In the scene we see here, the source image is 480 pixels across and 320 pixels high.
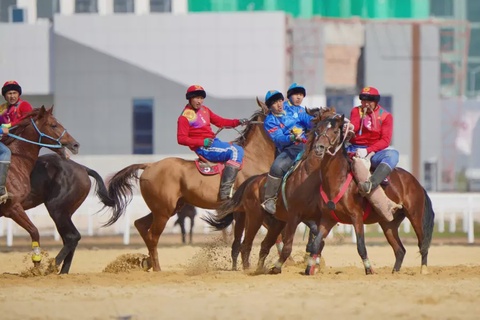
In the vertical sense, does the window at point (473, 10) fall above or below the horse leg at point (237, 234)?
above

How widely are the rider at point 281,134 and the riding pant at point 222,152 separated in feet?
2.99

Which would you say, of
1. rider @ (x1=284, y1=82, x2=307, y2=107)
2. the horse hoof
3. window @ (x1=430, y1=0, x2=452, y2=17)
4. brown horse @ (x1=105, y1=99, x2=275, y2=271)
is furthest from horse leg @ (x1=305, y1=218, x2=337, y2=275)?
window @ (x1=430, y1=0, x2=452, y2=17)

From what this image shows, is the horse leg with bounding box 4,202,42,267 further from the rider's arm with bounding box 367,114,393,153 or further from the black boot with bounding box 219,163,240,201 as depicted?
the rider's arm with bounding box 367,114,393,153

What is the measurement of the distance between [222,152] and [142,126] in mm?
28316

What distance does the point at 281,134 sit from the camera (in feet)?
50.8

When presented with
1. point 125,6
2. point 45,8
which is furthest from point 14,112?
point 45,8

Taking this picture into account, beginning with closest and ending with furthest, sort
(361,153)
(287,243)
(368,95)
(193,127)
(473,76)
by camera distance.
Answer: (287,243) < (361,153) < (368,95) < (193,127) < (473,76)

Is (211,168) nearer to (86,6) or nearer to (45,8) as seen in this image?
(86,6)

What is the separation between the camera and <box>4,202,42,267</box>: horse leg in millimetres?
15477

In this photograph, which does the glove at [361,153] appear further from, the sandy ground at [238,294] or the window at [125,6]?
the window at [125,6]

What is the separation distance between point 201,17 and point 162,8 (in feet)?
18.5

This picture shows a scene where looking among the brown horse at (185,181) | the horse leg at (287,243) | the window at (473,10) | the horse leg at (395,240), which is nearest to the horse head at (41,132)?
the brown horse at (185,181)

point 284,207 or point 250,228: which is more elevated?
point 284,207

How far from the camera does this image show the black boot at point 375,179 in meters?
14.2
